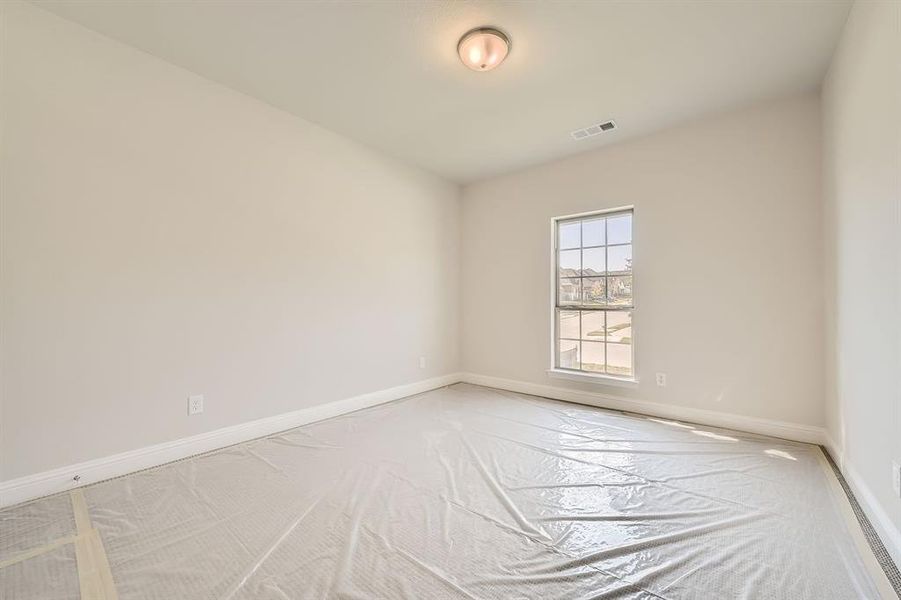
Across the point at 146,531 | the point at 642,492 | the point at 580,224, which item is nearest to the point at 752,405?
the point at 642,492

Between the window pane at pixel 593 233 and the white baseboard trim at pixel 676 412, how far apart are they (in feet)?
5.04

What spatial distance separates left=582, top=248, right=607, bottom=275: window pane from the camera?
12.2ft

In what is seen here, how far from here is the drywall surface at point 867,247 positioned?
1.48m

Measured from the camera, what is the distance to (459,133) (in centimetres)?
337

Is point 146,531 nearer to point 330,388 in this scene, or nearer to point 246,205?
point 330,388

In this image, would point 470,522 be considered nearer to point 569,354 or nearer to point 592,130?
point 569,354

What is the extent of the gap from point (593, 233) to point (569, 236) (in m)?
0.27

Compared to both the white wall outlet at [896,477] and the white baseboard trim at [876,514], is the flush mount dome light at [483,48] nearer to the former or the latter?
the white wall outlet at [896,477]

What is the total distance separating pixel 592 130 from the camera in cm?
327

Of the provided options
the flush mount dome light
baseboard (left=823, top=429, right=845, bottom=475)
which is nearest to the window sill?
baseboard (left=823, top=429, right=845, bottom=475)

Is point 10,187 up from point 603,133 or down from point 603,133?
down

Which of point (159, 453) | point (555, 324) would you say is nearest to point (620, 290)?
point (555, 324)

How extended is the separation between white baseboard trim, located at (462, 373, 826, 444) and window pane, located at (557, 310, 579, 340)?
0.58 m

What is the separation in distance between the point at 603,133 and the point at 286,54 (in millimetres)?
2617
